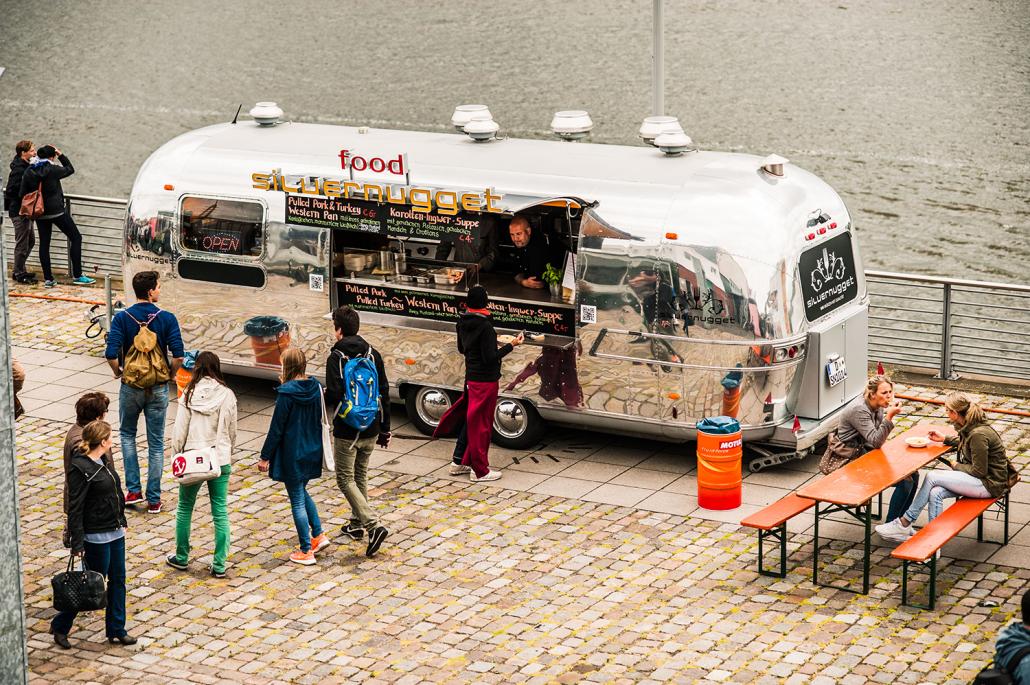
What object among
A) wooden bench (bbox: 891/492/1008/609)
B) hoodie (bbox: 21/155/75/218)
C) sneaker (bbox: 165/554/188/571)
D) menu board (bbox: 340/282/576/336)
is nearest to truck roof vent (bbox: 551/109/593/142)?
menu board (bbox: 340/282/576/336)

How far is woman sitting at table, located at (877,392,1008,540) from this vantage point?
434 inches

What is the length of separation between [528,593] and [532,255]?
13.8 feet

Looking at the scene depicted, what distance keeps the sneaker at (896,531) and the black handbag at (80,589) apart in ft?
19.4

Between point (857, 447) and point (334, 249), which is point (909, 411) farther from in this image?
point (334, 249)

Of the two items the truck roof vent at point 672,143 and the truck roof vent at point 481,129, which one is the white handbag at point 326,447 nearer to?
the truck roof vent at point 481,129

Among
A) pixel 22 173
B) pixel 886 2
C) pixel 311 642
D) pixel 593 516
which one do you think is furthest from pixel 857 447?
pixel 886 2

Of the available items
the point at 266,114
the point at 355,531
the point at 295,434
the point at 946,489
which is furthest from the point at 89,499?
the point at 266,114

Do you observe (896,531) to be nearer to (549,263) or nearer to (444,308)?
(549,263)

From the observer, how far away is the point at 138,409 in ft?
41.2

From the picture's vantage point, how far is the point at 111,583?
33.3ft

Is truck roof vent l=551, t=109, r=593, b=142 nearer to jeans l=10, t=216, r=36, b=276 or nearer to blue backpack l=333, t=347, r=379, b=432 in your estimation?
blue backpack l=333, t=347, r=379, b=432

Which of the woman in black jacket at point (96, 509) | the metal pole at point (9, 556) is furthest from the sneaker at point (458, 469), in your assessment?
the metal pole at point (9, 556)

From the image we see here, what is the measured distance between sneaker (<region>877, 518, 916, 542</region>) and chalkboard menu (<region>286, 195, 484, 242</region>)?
A: 4.80m

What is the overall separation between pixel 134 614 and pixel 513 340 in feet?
14.4
